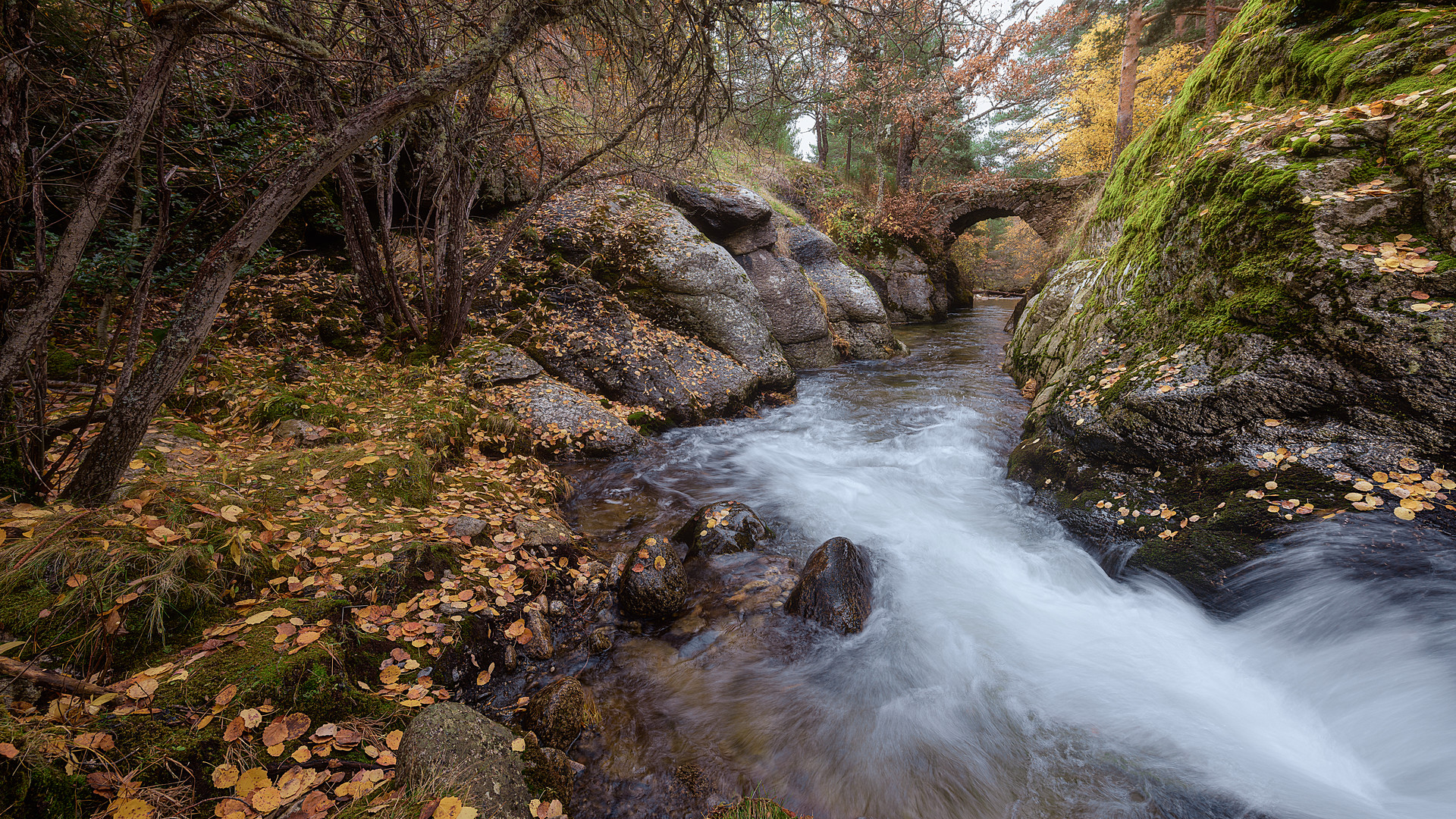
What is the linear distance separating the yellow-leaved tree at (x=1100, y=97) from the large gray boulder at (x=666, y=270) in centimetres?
1263

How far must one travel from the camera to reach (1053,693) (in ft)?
11.1

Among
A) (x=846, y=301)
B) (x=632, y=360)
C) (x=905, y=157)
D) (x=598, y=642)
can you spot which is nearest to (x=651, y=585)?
(x=598, y=642)

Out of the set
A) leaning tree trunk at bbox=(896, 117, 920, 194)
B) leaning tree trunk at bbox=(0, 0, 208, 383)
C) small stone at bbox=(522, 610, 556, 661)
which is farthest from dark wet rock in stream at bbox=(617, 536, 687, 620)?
leaning tree trunk at bbox=(896, 117, 920, 194)

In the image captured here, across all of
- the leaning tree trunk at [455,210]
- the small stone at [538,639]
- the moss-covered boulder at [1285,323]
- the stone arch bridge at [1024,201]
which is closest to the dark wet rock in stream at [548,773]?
the small stone at [538,639]

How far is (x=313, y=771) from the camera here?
199 cm

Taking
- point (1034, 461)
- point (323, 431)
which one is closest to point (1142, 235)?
point (1034, 461)

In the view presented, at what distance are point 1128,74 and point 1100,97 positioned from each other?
924cm

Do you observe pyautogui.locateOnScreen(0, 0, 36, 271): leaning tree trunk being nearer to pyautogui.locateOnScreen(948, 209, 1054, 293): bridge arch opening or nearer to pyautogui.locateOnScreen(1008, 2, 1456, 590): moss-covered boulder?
pyautogui.locateOnScreen(1008, 2, 1456, 590): moss-covered boulder

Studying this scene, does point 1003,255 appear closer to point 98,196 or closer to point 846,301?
point 846,301

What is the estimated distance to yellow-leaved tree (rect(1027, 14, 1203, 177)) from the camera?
16.0 metres

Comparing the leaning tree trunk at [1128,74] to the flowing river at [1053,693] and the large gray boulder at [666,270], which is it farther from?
the flowing river at [1053,693]

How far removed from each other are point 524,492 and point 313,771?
2980 mm

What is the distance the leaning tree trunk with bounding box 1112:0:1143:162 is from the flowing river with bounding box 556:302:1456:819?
12.6 metres

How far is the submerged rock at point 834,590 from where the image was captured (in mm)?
3906
